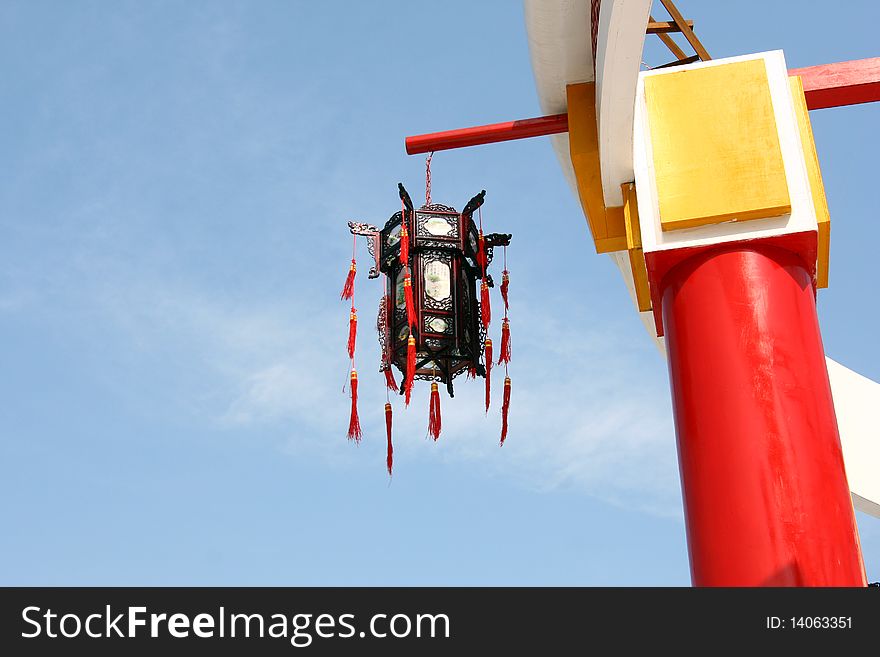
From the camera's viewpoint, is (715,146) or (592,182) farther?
(592,182)

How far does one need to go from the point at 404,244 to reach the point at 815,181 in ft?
7.33

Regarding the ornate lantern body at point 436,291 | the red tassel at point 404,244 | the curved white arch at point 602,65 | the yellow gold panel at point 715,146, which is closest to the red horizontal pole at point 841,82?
the yellow gold panel at point 715,146

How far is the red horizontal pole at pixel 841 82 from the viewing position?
4.69m

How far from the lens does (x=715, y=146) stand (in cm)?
427

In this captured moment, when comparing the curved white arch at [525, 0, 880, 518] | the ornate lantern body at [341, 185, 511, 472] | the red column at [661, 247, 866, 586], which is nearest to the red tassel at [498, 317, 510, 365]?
the ornate lantern body at [341, 185, 511, 472]

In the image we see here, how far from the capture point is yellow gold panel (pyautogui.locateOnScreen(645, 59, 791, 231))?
4.13 meters

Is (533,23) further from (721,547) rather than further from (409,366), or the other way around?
(721,547)

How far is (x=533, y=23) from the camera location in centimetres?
498

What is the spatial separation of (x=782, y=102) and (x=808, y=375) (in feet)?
3.65

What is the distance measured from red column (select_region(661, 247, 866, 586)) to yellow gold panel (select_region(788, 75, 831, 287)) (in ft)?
0.32

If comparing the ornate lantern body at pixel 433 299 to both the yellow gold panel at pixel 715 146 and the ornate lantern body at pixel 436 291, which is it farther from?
the yellow gold panel at pixel 715 146

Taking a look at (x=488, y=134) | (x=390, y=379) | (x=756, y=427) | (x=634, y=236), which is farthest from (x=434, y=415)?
(x=756, y=427)

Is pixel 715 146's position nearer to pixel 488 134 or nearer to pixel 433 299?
pixel 488 134
